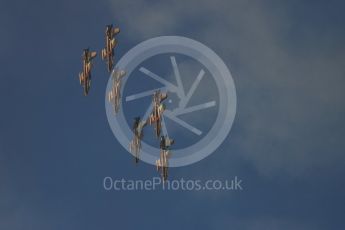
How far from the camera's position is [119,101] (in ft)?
123

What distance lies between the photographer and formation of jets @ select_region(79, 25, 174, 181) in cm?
3625

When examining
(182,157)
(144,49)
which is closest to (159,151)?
(182,157)

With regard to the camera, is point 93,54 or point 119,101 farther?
point 119,101

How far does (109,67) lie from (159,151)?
5753mm

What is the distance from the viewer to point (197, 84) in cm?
3762

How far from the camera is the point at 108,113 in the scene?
123 feet

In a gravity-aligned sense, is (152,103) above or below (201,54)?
below

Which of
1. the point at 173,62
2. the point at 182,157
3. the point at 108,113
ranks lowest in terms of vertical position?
the point at 182,157

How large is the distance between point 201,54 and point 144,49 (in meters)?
3.49

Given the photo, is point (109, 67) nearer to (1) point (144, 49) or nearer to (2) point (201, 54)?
(1) point (144, 49)

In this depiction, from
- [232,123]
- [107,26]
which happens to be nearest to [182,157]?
[232,123]

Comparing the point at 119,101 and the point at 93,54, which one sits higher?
the point at 93,54

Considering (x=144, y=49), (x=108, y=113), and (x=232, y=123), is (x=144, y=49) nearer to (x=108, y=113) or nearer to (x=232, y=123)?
(x=108, y=113)

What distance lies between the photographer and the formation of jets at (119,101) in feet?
119
